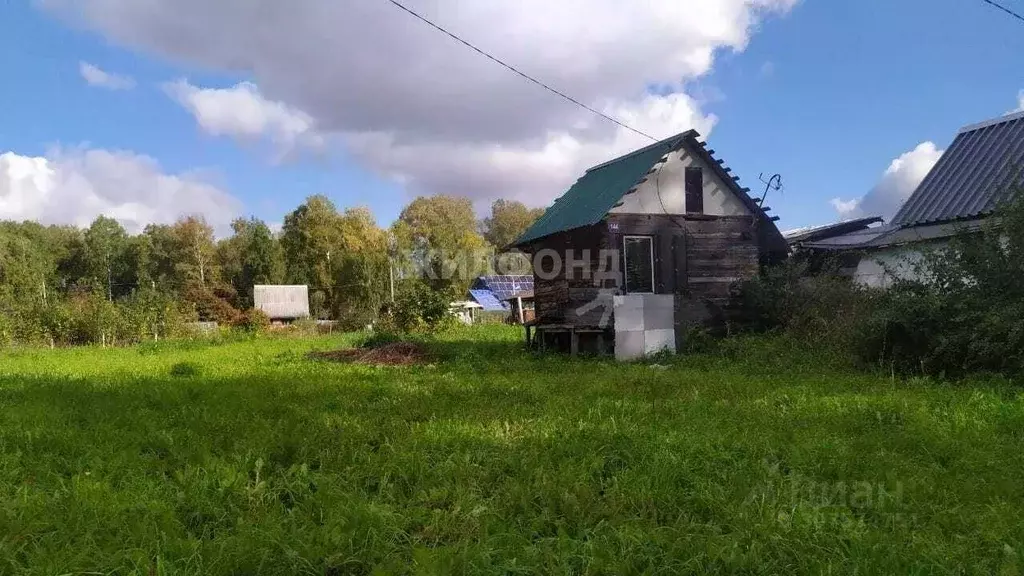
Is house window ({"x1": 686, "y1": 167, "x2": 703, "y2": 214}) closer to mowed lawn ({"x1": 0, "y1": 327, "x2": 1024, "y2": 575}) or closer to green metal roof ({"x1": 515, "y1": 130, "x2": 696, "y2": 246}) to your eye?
green metal roof ({"x1": 515, "y1": 130, "x2": 696, "y2": 246})

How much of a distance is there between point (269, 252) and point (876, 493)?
147 feet

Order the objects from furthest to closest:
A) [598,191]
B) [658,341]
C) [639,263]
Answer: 1. [598,191]
2. [639,263]
3. [658,341]

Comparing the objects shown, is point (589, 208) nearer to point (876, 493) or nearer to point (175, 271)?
point (876, 493)

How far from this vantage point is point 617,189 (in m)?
13.8

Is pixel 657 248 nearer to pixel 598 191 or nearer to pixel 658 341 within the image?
pixel 658 341

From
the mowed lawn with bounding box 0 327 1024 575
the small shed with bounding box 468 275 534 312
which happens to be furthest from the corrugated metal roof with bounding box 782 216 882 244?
the small shed with bounding box 468 275 534 312

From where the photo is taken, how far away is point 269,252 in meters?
44.1

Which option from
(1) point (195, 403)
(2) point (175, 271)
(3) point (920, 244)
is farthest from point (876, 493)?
(2) point (175, 271)

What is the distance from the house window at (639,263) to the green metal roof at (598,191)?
3.36ft

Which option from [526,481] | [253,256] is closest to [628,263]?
[526,481]

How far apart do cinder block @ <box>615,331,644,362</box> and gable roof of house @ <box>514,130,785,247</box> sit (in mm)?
2522

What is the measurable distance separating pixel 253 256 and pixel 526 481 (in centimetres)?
4396

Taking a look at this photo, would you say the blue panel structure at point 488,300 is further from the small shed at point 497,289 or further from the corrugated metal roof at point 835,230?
the corrugated metal roof at point 835,230

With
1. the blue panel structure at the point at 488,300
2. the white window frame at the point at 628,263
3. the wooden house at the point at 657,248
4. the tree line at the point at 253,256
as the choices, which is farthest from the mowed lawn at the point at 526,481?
the blue panel structure at the point at 488,300
